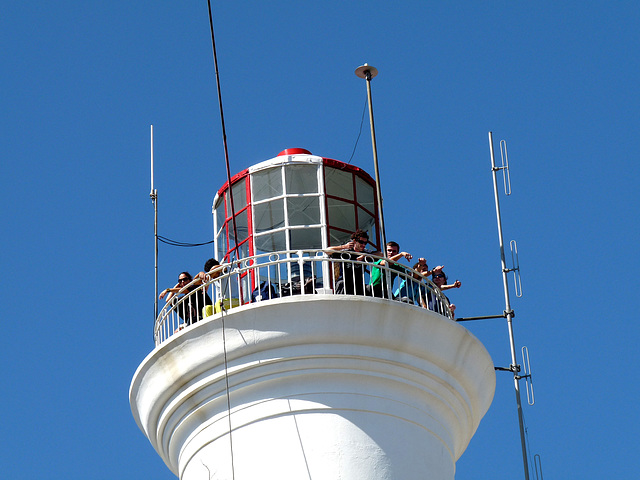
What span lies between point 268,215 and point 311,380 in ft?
8.99

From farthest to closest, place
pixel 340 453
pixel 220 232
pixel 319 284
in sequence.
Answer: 1. pixel 220 232
2. pixel 319 284
3. pixel 340 453

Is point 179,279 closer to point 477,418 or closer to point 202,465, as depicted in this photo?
point 202,465

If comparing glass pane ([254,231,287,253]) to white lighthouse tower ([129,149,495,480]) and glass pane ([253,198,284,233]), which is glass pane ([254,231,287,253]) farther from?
white lighthouse tower ([129,149,495,480])

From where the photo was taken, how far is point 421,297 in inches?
539

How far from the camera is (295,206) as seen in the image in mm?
15141

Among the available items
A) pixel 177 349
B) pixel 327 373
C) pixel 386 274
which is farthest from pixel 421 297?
pixel 177 349

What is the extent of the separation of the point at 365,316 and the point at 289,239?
2176 mm

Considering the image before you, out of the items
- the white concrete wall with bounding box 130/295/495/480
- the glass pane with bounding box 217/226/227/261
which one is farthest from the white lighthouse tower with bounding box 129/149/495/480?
the glass pane with bounding box 217/226/227/261

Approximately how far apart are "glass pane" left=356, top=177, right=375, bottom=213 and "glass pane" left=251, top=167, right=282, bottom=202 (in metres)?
1.01

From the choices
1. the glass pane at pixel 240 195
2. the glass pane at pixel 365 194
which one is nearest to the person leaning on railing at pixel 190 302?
the glass pane at pixel 240 195

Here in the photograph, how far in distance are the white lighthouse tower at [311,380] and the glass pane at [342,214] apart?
3.84 feet

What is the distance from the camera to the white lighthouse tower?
42.6 ft

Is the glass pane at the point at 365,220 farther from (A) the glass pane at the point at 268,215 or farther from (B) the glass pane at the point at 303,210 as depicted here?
(A) the glass pane at the point at 268,215

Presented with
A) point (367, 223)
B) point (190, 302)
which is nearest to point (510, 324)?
point (367, 223)
